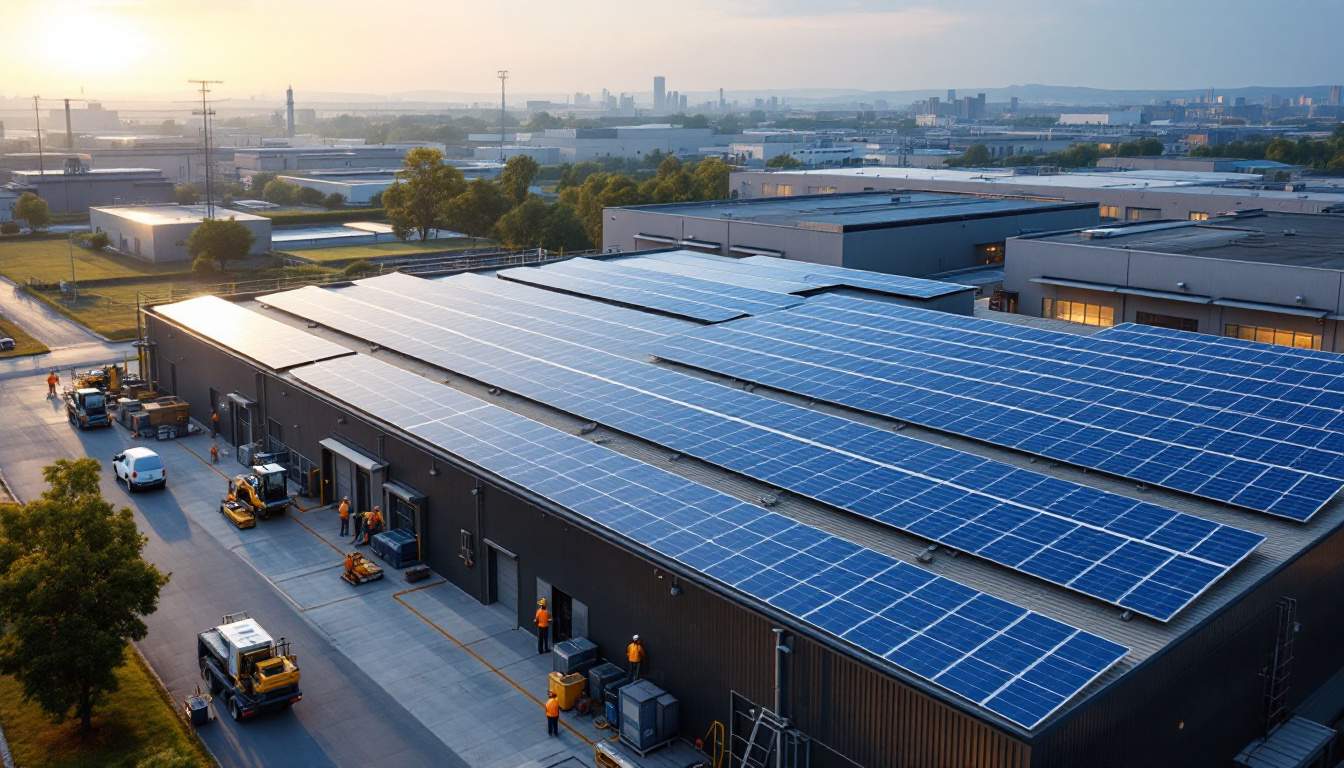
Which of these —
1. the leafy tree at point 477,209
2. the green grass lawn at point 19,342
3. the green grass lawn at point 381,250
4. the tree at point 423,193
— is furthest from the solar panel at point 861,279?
the tree at point 423,193

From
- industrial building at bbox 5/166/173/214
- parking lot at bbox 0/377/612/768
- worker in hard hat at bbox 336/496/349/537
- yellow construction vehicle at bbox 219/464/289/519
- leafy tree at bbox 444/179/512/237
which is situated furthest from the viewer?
industrial building at bbox 5/166/173/214

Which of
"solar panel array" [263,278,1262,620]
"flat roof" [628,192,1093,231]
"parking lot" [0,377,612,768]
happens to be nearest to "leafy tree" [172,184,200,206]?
"flat roof" [628,192,1093,231]

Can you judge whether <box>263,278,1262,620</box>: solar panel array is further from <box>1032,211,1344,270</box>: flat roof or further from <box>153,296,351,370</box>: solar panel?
<box>1032,211,1344,270</box>: flat roof

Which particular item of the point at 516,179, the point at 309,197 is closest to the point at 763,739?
A: the point at 516,179

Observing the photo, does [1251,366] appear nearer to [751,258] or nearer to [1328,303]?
[1328,303]

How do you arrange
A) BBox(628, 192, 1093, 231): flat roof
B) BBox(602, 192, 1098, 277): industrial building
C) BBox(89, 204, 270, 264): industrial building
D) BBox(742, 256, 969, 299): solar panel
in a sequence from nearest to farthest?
BBox(742, 256, 969, 299): solar panel → BBox(602, 192, 1098, 277): industrial building → BBox(628, 192, 1093, 231): flat roof → BBox(89, 204, 270, 264): industrial building

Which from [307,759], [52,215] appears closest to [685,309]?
[307,759]

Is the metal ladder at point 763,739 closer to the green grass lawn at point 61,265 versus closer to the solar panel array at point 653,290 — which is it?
the solar panel array at point 653,290

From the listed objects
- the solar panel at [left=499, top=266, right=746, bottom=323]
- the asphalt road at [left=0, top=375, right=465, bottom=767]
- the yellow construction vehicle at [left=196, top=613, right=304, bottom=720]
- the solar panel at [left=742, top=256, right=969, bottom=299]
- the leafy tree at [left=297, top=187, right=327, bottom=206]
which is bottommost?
the asphalt road at [left=0, top=375, right=465, bottom=767]
